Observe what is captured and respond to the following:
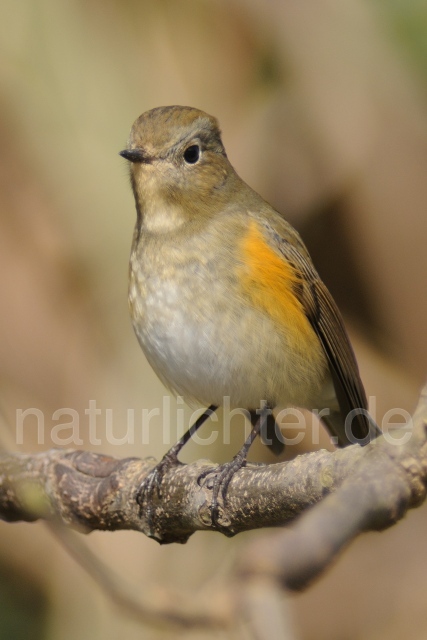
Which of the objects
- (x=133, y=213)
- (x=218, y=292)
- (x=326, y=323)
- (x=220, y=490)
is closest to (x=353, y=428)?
(x=326, y=323)

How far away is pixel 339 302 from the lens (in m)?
4.17

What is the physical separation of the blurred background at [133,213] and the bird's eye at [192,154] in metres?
0.85

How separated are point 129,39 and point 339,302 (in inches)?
72.5

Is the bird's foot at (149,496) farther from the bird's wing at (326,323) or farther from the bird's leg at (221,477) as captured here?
the bird's wing at (326,323)

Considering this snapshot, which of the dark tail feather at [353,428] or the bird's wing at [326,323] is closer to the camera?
the bird's wing at [326,323]

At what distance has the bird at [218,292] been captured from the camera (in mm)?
3035

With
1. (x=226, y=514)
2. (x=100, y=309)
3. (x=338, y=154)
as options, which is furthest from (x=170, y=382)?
(x=338, y=154)

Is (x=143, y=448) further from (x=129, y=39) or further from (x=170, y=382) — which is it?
(x=129, y=39)

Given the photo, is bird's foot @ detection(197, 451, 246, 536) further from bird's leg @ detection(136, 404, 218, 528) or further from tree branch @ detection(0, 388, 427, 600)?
bird's leg @ detection(136, 404, 218, 528)

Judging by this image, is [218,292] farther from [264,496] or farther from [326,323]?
[264,496]

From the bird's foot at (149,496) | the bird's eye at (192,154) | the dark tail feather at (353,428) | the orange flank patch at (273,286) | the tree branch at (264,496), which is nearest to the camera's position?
the tree branch at (264,496)

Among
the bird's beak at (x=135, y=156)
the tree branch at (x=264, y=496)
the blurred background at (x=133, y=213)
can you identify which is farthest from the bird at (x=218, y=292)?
the blurred background at (x=133, y=213)

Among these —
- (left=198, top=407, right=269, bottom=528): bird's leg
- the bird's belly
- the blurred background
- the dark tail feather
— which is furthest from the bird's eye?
the dark tail feather

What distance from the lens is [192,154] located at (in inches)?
131
